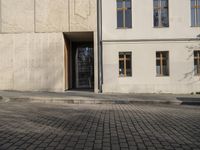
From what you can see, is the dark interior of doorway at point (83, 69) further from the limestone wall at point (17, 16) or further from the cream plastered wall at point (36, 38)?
the limestone wall at point (17, 16)

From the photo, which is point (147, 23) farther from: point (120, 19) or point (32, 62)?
point (32, 62)

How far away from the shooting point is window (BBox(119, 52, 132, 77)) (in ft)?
58.0

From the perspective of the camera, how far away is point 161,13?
17812mm

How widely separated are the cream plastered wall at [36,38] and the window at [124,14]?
228cm

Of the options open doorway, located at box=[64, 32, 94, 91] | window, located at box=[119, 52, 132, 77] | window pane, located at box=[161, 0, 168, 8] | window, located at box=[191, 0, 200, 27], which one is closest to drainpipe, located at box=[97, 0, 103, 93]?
window, located at box=[119, 52, 132, 77]

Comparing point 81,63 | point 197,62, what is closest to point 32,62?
point 81,63

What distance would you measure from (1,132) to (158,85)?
43.6ft

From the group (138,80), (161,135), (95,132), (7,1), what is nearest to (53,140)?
(95,132)

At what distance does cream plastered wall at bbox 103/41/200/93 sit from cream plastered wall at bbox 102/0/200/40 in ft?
2.04

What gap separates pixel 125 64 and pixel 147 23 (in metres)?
3.51

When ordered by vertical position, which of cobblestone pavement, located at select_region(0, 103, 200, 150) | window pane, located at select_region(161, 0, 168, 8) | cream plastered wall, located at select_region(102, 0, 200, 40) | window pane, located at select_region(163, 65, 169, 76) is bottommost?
cobblestone pavement, located at select_region(0, 103, 200, 150)

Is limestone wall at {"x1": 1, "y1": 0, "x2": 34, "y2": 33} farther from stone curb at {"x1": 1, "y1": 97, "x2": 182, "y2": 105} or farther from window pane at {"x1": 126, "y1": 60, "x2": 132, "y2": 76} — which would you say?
window pane at {"x1": 126, "y1": 60, "x2": 132, "y2": 76}

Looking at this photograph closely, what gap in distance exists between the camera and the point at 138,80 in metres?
Result: 17.4

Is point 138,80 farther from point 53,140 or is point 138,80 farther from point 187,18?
point 53,140
